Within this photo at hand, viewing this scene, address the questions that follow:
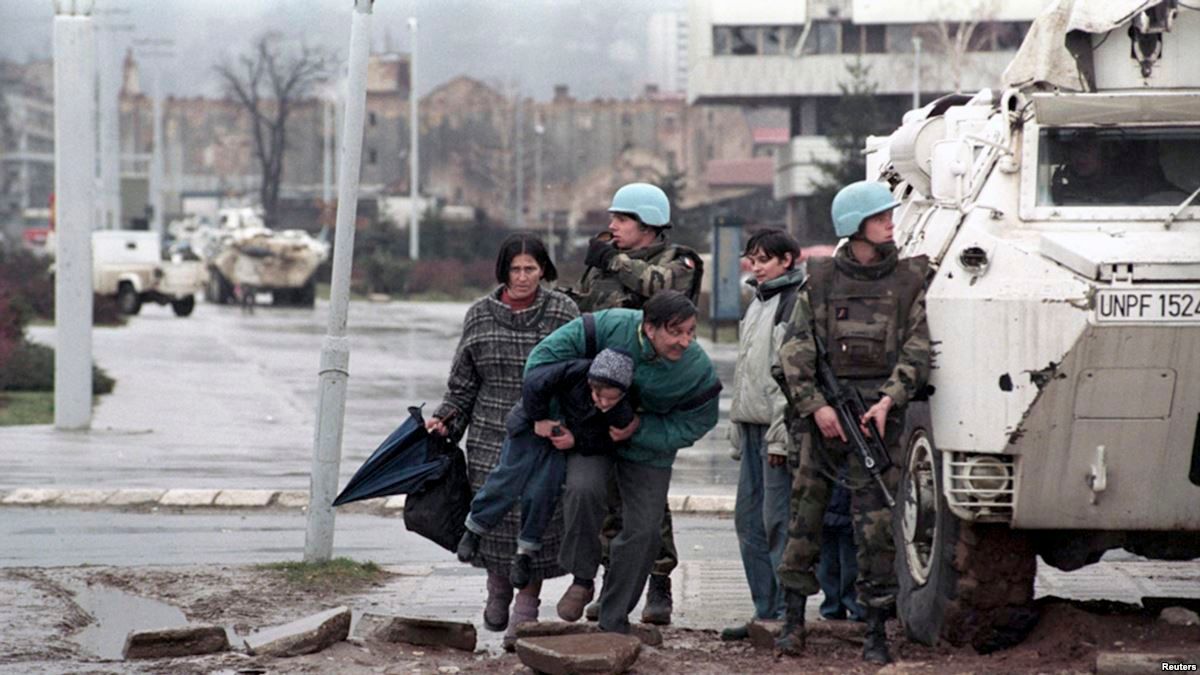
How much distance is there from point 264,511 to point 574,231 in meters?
91.1

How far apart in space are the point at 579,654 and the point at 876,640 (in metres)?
1.24

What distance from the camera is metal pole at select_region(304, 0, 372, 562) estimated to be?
1112cm

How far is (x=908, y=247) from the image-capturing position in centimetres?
966

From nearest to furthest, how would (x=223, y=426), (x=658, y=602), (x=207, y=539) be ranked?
(x=658, y=602) → (x=207, y=539) → (x=223, y=426)

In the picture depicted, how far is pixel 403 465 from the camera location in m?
9.41

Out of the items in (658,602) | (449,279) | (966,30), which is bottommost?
(449,279)

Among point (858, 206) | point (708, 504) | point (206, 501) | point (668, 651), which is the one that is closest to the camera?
point (858, 206)

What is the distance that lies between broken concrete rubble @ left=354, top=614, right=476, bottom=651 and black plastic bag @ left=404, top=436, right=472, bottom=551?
0.49 metres

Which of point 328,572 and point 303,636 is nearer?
point 303,636

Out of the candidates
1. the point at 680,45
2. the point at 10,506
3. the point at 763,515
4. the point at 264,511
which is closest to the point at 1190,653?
the point at 763,515

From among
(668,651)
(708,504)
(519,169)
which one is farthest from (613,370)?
(519,169)

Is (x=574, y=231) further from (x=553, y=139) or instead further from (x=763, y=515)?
(x=763, y=515)

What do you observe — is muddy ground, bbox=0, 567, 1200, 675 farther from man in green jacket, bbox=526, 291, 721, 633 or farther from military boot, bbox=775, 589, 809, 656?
man in green jacket, bbox=526, 291, 721, 633

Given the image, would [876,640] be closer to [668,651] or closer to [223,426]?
[668,651]
